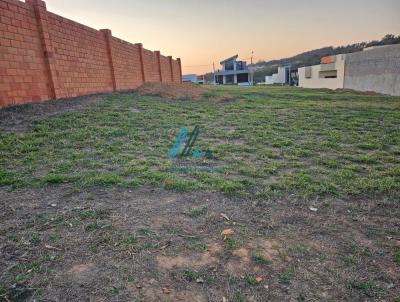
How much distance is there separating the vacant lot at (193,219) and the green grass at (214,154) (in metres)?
0.03

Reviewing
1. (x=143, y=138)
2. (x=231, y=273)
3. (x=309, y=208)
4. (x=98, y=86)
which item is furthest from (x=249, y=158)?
(x=98, y=86)

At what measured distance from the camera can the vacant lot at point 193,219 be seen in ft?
5.82

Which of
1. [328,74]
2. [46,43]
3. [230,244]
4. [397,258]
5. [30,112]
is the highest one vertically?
[46,43]

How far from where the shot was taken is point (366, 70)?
22.5 metres

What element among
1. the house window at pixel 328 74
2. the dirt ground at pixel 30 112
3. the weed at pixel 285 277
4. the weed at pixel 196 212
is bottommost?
the weed at pixel 285 277

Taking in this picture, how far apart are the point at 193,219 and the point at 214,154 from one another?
2.21 m

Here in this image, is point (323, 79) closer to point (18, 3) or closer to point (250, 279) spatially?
point (18, 3)

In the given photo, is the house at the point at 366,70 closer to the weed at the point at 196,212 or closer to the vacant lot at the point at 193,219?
the vacant lot at the point at 193,219

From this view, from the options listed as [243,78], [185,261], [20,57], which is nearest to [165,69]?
[20,57]

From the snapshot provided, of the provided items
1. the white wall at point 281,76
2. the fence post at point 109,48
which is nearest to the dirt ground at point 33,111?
the fence post at point 109,48

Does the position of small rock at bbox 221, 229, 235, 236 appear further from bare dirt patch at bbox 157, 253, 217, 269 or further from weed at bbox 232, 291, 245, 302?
Answer: weed at bbox 232, 291, 245, 302

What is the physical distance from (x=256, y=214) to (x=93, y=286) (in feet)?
5.40

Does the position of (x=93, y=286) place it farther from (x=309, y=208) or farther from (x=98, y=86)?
(x=98, y=86)

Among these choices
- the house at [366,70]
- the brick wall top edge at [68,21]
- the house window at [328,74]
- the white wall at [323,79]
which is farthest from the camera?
the house window at [328,74]
